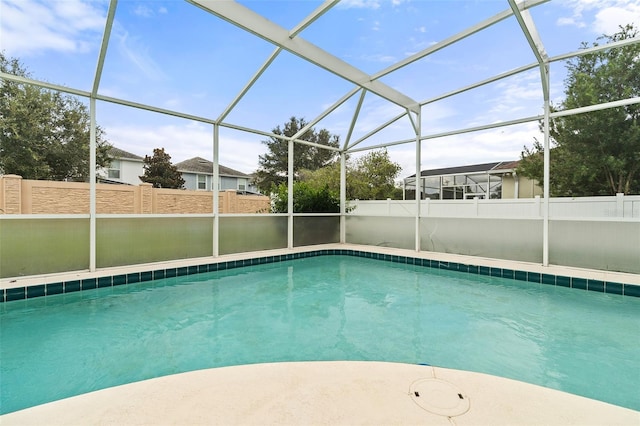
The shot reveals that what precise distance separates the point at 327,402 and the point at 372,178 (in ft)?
38.8

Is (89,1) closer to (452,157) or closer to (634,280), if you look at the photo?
(634,280)

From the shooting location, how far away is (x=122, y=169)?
5734 mm

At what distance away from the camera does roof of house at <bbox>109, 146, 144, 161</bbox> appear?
6.00 m

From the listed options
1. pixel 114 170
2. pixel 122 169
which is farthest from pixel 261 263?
pixel 114 170

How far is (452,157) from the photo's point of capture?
32.7 feet

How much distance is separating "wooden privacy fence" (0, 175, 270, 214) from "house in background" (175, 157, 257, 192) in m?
0.39

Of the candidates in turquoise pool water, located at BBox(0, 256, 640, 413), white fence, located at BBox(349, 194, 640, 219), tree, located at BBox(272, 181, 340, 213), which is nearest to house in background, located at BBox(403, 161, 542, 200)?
white fence, located at BBox(349, 194, 640, 219)

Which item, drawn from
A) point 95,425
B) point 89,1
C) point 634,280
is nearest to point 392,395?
point 95,425

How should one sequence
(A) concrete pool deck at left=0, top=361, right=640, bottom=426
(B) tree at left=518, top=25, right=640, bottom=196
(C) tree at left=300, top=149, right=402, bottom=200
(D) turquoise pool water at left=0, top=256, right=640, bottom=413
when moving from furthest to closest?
(C) tree at left=300, top=149, right=402, bottom=200 → (B) tree at left=518, top=25, right=640, bottom=196 → (D) turquoise pool water at left=0, top=256, right=640, bottom=413 → (A) concrete pool deck at left=0, top=361, right=640, bottom=426

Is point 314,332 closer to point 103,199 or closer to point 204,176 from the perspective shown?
point 103,199

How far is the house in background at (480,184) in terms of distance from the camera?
10.2m

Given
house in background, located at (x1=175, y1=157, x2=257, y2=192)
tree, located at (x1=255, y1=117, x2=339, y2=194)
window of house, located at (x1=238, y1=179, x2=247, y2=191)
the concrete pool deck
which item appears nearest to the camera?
the concrete pool deck

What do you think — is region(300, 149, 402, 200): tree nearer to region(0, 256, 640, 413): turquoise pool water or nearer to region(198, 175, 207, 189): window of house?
region(198, 175, 207, 189): window of house

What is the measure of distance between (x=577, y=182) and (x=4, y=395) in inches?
432
